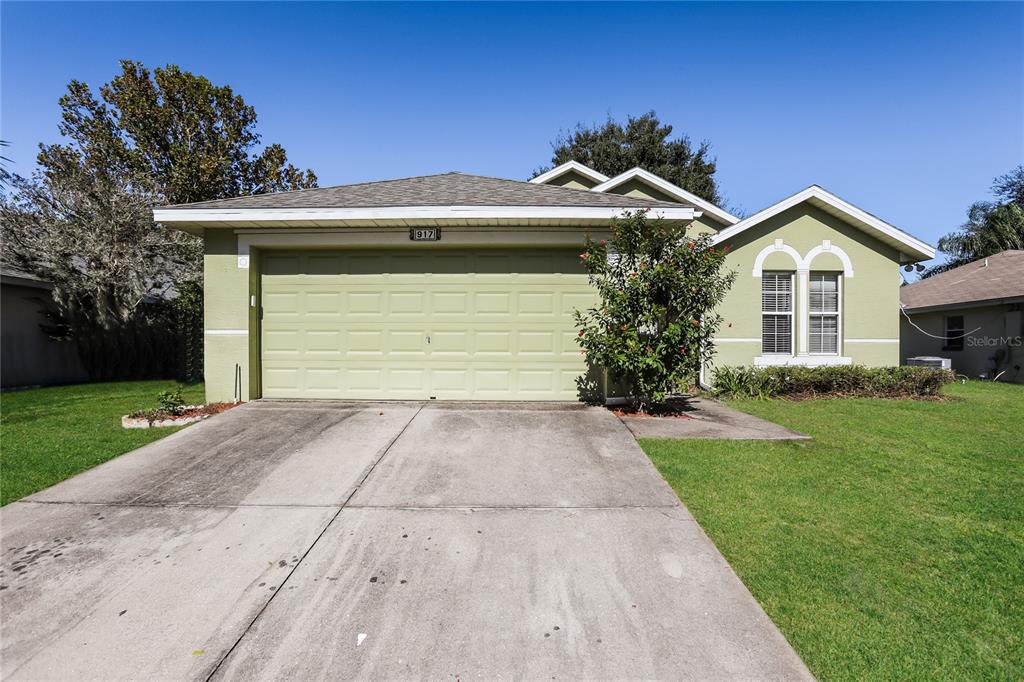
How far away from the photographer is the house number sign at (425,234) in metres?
7.93

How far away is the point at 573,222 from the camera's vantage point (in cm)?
771

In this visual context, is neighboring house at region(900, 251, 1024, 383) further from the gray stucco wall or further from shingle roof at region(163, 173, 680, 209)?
shingle roof at region(163, 173, 680, 209)

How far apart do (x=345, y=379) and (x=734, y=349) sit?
27.9 ft

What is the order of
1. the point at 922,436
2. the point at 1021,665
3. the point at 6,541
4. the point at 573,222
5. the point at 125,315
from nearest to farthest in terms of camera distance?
the point at 1021,665 < the point at 6,541 < the point at 922,436 < the point at 573,222 < the point at 125,315

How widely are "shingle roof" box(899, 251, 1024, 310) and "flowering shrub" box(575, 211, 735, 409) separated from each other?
1209 centimetres

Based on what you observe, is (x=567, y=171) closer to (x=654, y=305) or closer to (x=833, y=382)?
(x=654, y=305)

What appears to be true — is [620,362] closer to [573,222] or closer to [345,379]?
[573,222]

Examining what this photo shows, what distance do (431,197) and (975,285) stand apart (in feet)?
58.9

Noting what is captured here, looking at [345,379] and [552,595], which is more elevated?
[345,379]

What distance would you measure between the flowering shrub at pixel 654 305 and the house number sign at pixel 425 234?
2.56 meters

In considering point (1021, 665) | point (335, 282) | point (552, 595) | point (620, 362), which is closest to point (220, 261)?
point (335, 282)

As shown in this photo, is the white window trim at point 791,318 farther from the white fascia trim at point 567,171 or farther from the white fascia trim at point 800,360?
the white fascia trim at point 567,171

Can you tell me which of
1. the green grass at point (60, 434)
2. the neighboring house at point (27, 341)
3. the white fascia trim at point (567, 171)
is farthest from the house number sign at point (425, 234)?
the neighboring house at point (27, 341)

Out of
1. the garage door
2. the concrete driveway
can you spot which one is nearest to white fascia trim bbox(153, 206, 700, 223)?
the garage door
